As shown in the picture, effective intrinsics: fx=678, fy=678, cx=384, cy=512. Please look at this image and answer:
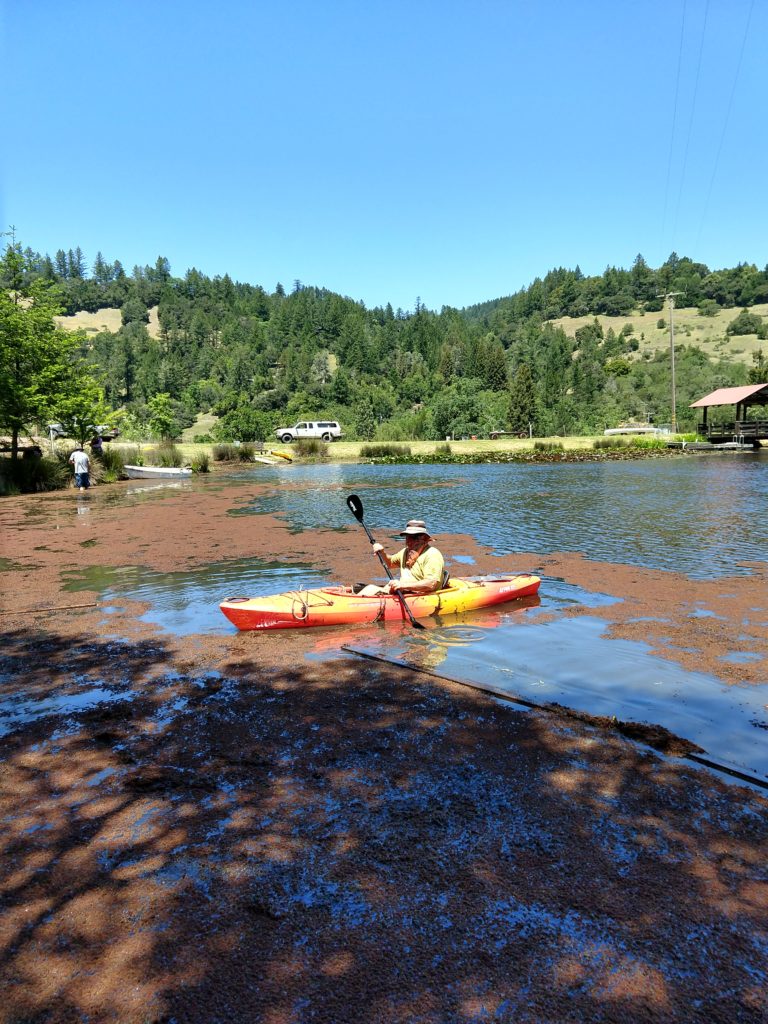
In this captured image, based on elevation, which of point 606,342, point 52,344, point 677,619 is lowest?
point 677,619

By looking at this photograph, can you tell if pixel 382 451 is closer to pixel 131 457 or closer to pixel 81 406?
pixel 131 457

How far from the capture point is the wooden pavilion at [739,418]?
4753cm

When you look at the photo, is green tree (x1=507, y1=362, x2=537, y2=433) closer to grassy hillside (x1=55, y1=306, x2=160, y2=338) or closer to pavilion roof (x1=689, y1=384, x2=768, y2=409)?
pavilion roof (x1=689, y1=384, x2=768, y2=409)

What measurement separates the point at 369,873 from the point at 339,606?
17.2ft

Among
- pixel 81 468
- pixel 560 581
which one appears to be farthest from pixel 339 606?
pixel 81 468

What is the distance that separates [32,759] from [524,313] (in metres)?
195

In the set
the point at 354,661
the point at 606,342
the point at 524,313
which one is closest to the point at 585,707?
the point at 354,661

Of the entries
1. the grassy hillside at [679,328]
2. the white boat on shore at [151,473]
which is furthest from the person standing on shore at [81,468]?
the grassy hillside at [679,328]

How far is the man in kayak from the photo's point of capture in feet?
30.3

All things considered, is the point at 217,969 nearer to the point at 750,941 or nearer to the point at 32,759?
the point at 750,941

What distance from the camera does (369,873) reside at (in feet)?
12.5

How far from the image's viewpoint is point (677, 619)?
9055mm

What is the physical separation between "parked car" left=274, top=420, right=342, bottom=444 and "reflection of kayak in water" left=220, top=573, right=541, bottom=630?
53145mm

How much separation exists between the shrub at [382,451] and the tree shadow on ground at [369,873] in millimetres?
45802
